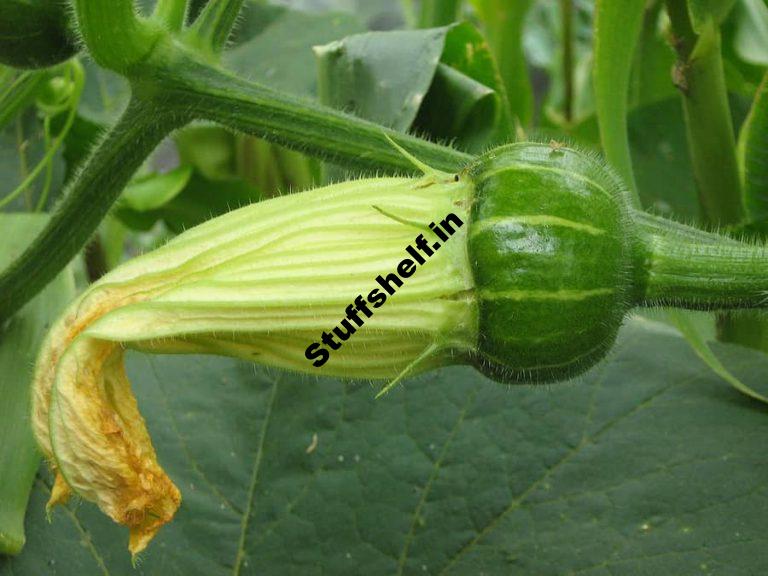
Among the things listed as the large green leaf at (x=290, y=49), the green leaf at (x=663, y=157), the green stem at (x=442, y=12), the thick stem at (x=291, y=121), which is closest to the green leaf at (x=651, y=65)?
the green leaf at (x=663, y=157)

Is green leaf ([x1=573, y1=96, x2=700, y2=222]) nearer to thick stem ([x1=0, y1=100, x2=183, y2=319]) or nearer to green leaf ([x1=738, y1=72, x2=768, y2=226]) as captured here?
green leaf ([x1=738, y1=72, x2=768, y2=226])

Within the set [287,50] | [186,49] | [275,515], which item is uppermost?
[186,49]

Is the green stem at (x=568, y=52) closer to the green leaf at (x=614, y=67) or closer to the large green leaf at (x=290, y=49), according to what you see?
the large green leaf at (x=290, y=49)

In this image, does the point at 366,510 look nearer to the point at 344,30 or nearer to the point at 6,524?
the point at 6,524

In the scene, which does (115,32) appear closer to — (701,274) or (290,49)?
(701,274)

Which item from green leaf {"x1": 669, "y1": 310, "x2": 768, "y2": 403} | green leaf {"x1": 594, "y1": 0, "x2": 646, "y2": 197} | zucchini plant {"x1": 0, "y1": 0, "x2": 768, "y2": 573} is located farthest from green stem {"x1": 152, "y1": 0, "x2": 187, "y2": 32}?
green leaf {"x1": 669, "y1": 310, "x2": 768, "y2": 403}

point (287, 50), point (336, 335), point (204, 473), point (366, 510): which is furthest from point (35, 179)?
point (336, 335)
